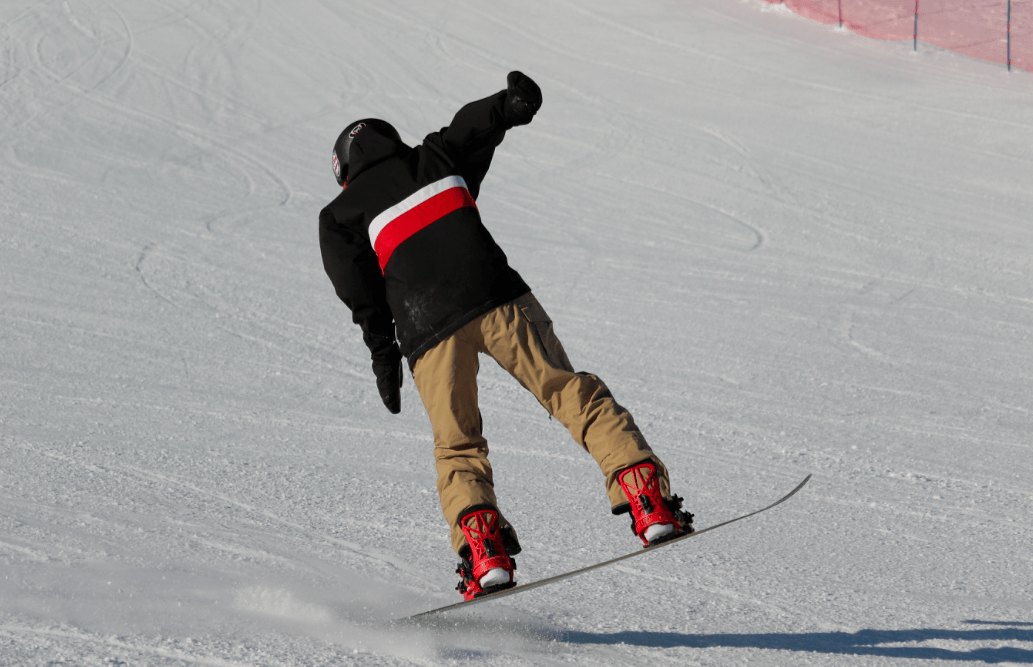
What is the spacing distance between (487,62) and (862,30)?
20.7 ft

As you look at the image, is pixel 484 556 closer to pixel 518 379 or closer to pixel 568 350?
pixel 518 379

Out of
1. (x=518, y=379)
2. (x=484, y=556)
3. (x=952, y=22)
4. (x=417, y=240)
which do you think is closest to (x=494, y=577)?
(x=484, y=556)

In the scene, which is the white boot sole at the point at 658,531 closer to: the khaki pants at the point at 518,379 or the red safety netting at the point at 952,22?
the khaki pants at the point at 518,379

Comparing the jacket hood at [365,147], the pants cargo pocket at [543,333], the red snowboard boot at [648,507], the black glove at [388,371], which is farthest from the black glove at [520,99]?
the red snowboard boot at [648,507]

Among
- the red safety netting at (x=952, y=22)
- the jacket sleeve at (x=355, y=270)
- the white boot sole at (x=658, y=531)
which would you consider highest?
the red safety netting at (x=952, y=22)

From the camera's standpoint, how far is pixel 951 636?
3.30 metres

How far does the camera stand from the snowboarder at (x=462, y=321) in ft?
10.2

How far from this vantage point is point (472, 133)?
3332 millimetres

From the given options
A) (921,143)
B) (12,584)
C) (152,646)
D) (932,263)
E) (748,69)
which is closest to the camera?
(152,646)

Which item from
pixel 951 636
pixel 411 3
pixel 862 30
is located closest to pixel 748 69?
pixel 862 30

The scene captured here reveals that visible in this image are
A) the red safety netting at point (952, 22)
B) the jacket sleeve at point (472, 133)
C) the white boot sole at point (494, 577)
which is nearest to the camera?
the white boot sole at point (494, 577)

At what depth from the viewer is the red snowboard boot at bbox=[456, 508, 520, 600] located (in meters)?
3.00

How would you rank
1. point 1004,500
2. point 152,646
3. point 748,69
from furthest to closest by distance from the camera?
point 748,69 < point 1004,500 < point 152,646

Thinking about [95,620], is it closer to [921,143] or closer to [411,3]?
[921,143]
